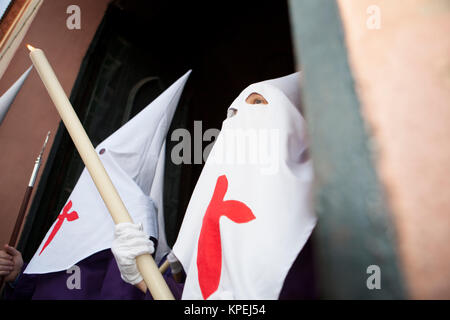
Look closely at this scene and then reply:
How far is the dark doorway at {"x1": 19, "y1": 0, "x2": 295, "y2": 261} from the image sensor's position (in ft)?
7.68

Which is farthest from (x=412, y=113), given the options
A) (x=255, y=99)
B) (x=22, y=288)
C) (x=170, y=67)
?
(x=170, y=67)

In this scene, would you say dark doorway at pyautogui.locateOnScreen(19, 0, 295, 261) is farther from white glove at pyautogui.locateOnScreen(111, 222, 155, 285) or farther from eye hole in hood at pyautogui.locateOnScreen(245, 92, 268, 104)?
eye hole in hood at pyautogui.locateOnScreen(245, 92, 268, 104)

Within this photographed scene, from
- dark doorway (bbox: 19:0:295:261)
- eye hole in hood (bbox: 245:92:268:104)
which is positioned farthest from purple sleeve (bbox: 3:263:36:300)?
eye hole in hood (bbox: 245:92:268:104)

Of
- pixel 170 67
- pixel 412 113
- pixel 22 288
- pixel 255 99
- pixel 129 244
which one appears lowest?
pixel 22 288

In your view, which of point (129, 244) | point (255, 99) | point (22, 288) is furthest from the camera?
point (22, 288)

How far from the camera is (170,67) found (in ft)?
12.2

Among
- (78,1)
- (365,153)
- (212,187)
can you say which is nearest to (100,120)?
(78,1)

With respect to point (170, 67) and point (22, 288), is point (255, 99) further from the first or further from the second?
point (170, 67)

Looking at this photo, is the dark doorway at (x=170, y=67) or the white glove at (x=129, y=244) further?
the dark doorway at (x=170, y=67)

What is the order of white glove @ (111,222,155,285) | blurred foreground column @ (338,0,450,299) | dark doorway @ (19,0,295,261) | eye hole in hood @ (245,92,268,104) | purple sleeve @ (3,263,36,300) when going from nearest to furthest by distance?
blurred foreground column @ (338,0,450,299) < white glove @ (111,222,155,285) < eye hole in hood @ (245,92,268,104) < purple sleeve @ (3,263,36,300) < dark doorway @ (19,0,295,261)

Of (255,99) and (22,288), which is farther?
(22,288)

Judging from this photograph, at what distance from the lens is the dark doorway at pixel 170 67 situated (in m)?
2.34

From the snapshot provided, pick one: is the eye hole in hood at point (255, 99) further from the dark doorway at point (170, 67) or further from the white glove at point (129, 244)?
the dark doorway at point (170, 67)

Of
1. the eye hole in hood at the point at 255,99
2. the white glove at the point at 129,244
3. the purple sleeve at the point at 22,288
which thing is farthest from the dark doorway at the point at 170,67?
the eye hole in hood at the point at 255,99
